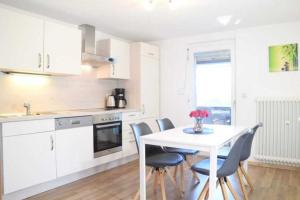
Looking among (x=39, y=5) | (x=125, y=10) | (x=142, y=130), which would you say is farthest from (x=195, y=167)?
(x=39, y=5)

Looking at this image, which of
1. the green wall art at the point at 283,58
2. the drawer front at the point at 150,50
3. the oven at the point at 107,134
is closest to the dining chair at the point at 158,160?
the oven at the point at 107,134

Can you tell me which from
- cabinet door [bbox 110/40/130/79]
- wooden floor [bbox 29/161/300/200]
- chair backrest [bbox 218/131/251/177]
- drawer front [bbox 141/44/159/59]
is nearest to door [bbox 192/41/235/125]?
drawer front [bbox 141/44/159/59]

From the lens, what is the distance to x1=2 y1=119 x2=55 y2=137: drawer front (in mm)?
2461

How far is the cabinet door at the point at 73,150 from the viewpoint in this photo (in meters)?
2.96

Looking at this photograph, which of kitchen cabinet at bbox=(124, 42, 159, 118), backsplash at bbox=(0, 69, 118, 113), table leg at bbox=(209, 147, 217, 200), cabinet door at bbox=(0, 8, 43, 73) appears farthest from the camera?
kitchen cabinet at bbox=(124, 42, 159, 118)

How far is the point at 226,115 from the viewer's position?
436 centimetres

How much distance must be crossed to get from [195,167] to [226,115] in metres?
2.25

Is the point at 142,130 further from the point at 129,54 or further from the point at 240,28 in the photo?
the point at 240,28

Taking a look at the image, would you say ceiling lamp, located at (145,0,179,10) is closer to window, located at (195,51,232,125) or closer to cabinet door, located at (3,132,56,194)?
window, located at (195,51,232,125)

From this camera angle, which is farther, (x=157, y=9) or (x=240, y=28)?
(x=240, y=28)

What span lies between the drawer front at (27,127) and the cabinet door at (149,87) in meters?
1.90

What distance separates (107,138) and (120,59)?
56.9 inches

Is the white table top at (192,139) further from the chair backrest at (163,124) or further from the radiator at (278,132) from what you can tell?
the radiator at (278,132)

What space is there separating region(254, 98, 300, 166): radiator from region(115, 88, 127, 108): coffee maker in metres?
2.30
